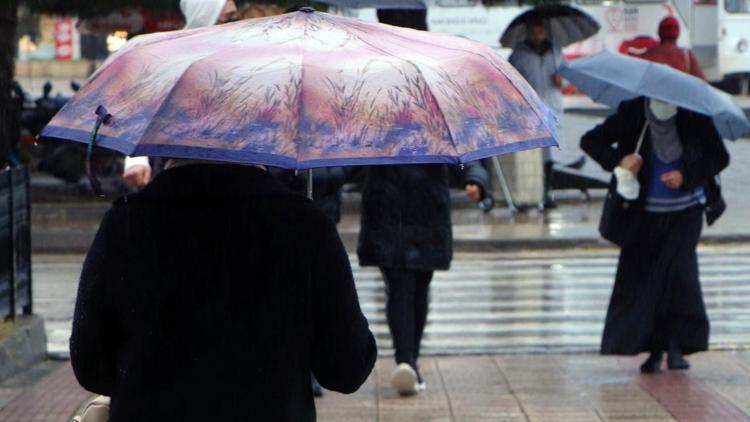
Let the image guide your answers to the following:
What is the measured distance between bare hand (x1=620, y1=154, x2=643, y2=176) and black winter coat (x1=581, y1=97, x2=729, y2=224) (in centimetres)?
5

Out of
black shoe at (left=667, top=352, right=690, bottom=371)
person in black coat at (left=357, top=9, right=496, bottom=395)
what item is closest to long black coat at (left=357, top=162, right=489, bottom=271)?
person in black coat at (left=357, top=9, right=496, bottom=395)

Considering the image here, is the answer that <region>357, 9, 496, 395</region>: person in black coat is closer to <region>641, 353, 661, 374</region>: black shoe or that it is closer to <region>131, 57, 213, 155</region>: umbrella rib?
<region>641, 353, 661, 374</region>: black shoe

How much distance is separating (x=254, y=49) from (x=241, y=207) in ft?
1.18

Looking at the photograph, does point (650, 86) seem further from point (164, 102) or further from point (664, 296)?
point (164, 102)

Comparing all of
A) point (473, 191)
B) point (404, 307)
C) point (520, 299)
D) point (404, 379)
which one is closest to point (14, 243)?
point (404, 307)

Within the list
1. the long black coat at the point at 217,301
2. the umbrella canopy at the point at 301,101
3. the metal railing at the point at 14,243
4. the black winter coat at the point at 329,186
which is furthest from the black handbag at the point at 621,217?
the long black coat at the point at 217,301

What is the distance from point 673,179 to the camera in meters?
8.27

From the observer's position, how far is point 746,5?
117 ft

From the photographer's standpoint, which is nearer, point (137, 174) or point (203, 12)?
point (137, 174)

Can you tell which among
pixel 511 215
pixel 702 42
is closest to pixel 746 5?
pixel 702 42

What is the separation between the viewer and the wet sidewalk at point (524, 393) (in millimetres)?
7387

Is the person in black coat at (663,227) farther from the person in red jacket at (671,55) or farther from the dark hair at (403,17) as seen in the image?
the dark hair at (403,17)

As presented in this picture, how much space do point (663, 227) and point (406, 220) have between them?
162 cm

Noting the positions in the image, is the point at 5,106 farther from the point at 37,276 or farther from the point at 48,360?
the point at 48,360
